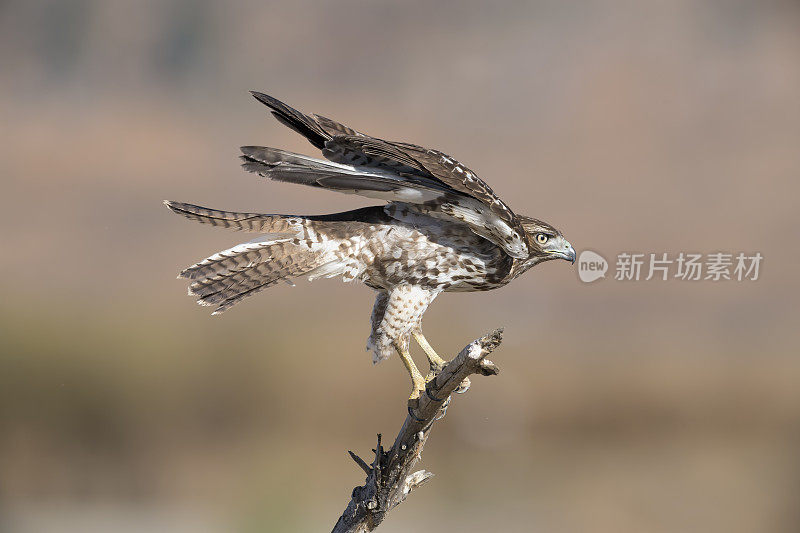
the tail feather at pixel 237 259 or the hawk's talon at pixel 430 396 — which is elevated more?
the tail feather at pixel 237 259

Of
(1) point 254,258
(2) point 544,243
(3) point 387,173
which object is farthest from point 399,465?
(3) point 387,173

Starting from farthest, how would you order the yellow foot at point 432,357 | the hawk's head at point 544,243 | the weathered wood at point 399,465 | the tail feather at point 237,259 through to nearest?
the yellow foot at point 432,357
the hawk's head at point 544,243
the tail feather at point 237,259
the weathered wood at point 399,465

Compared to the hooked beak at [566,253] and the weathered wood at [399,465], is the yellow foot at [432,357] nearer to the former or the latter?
the weathered wood at [399,465]

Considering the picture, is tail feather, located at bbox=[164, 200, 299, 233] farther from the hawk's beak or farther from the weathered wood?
the hawk's beak

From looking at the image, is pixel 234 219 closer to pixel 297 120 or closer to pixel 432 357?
pixel 297 120

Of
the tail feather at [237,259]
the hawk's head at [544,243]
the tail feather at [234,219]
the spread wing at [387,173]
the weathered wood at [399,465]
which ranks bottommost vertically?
the weathered wood at [399,465]

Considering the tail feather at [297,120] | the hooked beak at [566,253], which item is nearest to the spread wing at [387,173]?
the tail feather at [297,120]

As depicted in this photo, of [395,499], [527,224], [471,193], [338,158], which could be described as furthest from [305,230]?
[395,499]
